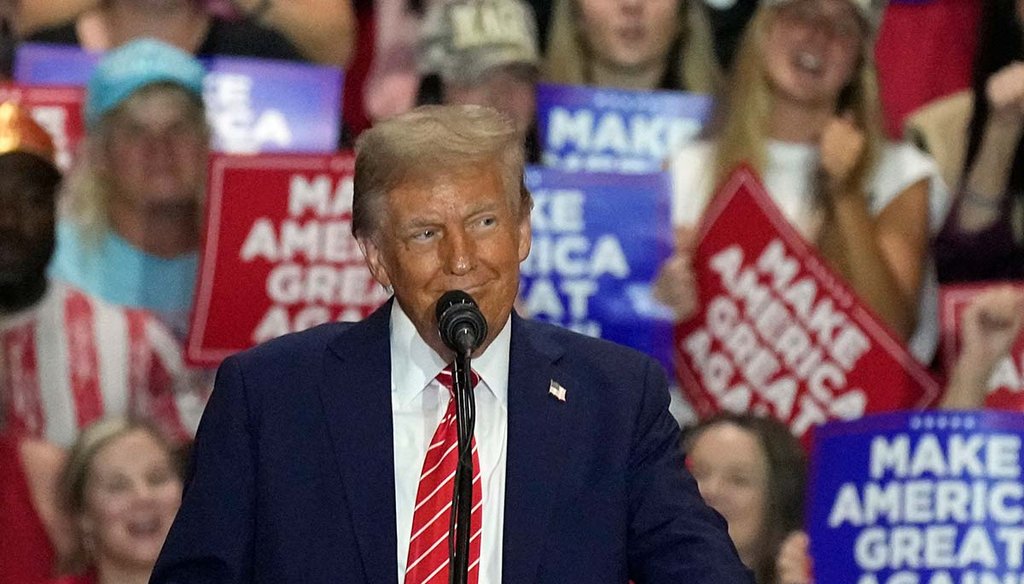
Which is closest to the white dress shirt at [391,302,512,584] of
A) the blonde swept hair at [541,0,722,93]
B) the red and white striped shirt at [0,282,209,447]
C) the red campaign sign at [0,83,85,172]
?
the red and white striped shirt at [0,282,209,447]

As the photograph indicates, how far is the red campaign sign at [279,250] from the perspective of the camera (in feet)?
15.3

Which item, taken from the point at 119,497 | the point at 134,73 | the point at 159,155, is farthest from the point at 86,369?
the point at 134,73

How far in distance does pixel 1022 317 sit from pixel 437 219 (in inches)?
116

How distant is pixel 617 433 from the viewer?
7.23ft

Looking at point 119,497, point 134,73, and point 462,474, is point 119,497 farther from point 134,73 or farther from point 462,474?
point 462,474

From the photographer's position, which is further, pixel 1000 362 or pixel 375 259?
pixel 1000 362

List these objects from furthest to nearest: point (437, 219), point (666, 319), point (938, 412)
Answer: point (666, 319) < point (938, 412) < point (437, 219)

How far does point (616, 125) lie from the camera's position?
16.1 ft

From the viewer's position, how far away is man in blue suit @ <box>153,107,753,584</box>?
6.89ft

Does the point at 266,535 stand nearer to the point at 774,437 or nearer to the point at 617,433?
the point at 617,433

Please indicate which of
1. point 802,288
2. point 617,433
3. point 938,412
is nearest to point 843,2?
point 802,288

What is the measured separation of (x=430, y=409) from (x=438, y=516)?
6.0 inches

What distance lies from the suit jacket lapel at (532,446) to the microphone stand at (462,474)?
22 cm

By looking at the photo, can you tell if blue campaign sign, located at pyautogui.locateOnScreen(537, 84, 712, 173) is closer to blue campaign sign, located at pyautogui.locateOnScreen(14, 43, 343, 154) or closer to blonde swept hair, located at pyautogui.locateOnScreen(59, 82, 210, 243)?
blue campaign sign, located at pyautogui.locateOnScreen(14, 43, 343, 154)
